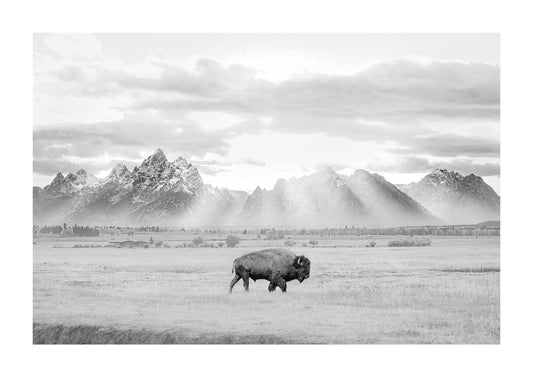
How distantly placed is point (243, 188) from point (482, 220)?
12.2 m

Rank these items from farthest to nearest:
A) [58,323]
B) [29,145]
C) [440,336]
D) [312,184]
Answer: [312,184], [29,145], [58,323], [440,336]

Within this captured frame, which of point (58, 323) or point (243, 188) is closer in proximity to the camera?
point (58, 323)

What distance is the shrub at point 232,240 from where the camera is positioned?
38581mm

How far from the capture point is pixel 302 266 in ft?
94.9

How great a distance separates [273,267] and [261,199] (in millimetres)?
6116

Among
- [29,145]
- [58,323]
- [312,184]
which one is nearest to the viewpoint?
[58,323]

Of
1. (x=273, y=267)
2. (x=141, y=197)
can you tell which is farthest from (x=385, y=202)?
(x=141, y=197)

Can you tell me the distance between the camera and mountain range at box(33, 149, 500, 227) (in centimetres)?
3291

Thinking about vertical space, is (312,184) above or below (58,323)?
above

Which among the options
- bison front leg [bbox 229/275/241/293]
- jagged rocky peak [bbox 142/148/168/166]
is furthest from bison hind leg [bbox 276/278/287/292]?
jagged rocky peak [bbox 142/148/168/166]

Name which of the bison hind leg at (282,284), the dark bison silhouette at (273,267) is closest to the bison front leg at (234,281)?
the dark bison silhouette at (273,267)

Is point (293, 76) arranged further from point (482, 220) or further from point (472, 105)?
point (482, 220)

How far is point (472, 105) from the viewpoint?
31859mm

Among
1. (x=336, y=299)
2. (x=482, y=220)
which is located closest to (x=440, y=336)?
(x=336, y=299)
